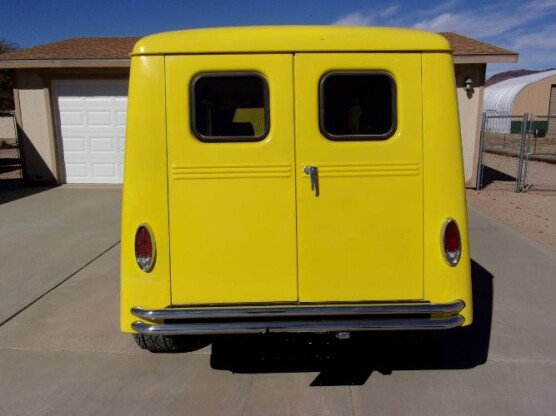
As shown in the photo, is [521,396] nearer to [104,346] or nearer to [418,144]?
[418,144]

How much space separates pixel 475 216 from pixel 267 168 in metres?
6.89

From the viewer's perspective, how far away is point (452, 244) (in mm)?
3074

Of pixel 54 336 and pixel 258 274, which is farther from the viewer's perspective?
pixel 54 336

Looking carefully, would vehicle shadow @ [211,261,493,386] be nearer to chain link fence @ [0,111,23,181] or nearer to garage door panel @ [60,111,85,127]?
garage door panel @ [60,111,85,127]

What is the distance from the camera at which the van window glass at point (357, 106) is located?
119 inches

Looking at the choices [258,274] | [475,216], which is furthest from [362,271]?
[475,216]

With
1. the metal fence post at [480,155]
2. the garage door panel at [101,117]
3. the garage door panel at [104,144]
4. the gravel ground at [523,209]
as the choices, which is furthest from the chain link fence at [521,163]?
the garage door panel at [101,117]

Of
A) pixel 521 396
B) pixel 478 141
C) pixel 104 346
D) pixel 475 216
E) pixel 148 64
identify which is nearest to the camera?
pixel 148 64

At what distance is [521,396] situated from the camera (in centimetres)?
319

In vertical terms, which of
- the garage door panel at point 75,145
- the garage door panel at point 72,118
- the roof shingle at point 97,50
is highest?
the roof shingle at point 97,50

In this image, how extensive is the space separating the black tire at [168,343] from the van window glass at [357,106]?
1.98m

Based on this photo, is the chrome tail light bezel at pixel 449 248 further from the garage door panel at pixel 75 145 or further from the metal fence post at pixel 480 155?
the garage door panel at pixel 75 145

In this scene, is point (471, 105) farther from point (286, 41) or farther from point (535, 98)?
point (535, 98)

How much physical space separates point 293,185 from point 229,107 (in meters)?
0.64
